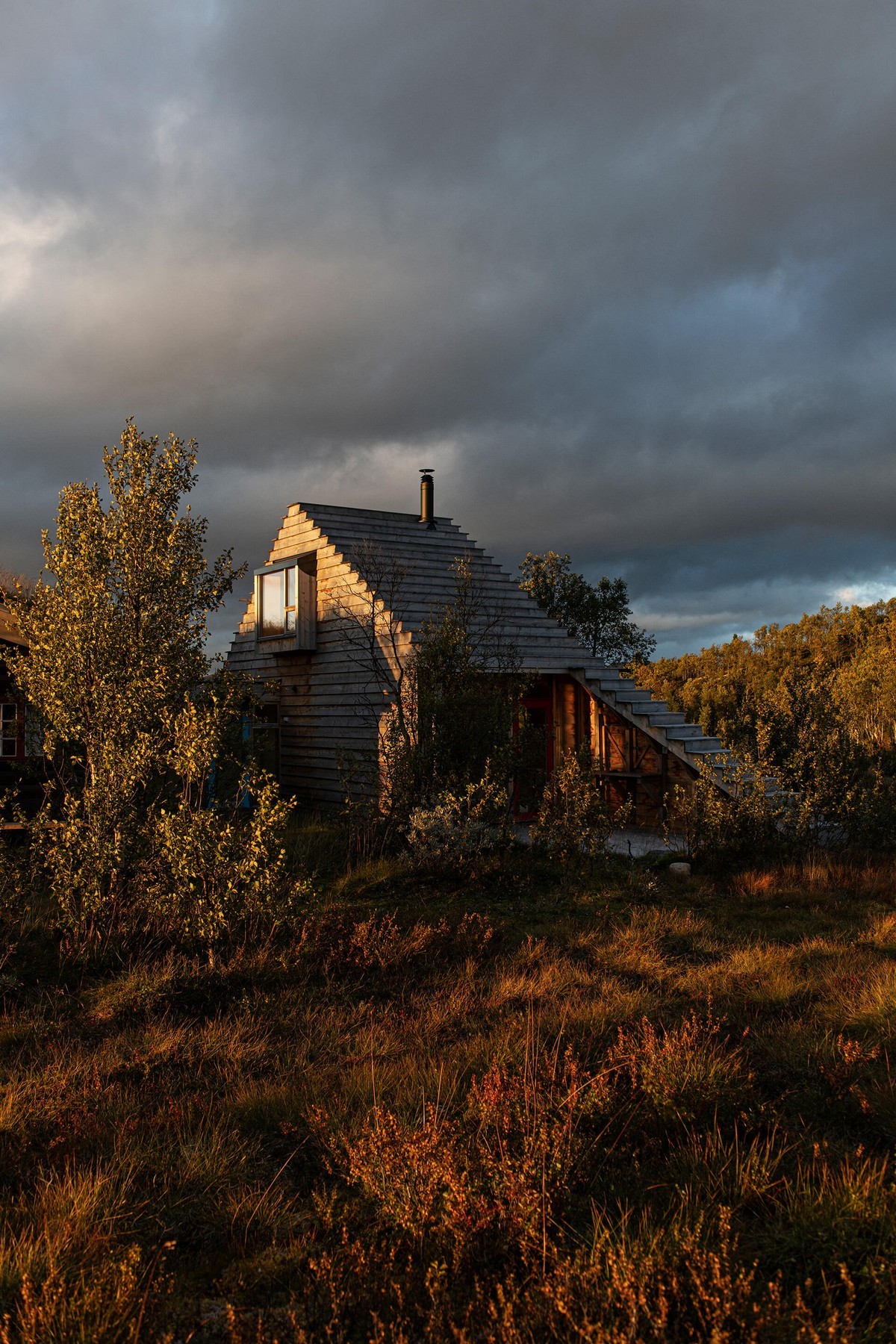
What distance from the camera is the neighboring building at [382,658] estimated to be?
15.9m

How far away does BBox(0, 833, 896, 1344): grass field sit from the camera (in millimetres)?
3223

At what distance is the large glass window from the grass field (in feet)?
36.1

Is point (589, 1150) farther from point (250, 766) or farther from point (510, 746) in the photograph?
point (510, 746)

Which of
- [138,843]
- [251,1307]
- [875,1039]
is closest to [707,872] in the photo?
[875,1039]

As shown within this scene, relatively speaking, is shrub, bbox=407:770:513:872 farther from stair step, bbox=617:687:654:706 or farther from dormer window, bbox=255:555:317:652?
dormer window, bbox=255:555:317:652

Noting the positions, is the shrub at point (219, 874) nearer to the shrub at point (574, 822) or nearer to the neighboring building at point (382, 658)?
the shrub at point (574, 822)

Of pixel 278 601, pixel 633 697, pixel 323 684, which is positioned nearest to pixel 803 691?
pixel 633 697

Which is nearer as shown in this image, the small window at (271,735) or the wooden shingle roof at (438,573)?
the wooden shingle roof at (438,573)

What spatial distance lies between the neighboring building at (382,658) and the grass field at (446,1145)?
7.89 metres

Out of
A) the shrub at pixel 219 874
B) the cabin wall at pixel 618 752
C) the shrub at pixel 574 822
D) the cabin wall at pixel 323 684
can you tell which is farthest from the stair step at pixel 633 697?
the shrub at pixel 219 874

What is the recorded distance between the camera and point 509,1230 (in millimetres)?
3615

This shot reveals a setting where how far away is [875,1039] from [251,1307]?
4.53m

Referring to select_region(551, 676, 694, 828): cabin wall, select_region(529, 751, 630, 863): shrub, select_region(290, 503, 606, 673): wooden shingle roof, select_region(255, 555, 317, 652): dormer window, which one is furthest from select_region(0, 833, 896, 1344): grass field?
select_region(255, 555, 317, 652): dormer window

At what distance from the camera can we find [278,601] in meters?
18.9
